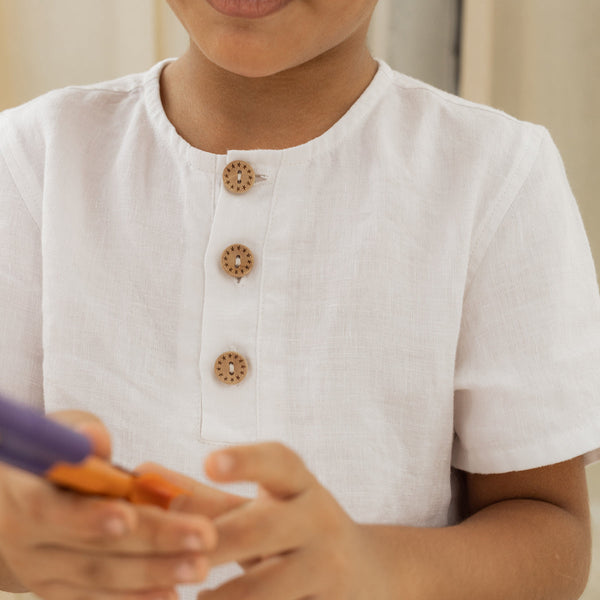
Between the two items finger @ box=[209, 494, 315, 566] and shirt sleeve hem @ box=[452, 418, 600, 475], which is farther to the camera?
shirt sleeve hem @ box=[452, 418, 600, 475]

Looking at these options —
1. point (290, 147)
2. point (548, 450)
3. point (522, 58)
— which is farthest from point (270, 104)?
point (522, 58)

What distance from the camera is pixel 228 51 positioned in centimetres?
48

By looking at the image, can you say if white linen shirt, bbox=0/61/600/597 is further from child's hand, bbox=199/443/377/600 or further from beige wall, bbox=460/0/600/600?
beige wall, bbox=460/0/600/600

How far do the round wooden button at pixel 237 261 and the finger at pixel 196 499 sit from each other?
18cm

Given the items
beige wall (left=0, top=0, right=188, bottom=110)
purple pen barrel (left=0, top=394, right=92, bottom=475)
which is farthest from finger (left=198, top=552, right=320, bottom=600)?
beige wall (left=0, top=0, right=188, bottom=110)

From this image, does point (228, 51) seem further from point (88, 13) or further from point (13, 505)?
point (88, 13)

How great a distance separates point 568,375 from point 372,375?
11cm

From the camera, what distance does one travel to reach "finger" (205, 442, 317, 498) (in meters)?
0.31

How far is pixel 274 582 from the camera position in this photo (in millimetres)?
354

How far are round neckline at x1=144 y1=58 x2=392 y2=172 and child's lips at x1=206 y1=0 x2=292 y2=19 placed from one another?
0.09 m

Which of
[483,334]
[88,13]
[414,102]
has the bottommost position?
[483,334]

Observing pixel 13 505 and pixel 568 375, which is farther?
pixel 568 375

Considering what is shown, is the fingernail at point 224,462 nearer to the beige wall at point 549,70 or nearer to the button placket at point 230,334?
→ the button placket at point 230,334

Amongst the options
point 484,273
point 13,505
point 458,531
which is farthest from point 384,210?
point 13,505
